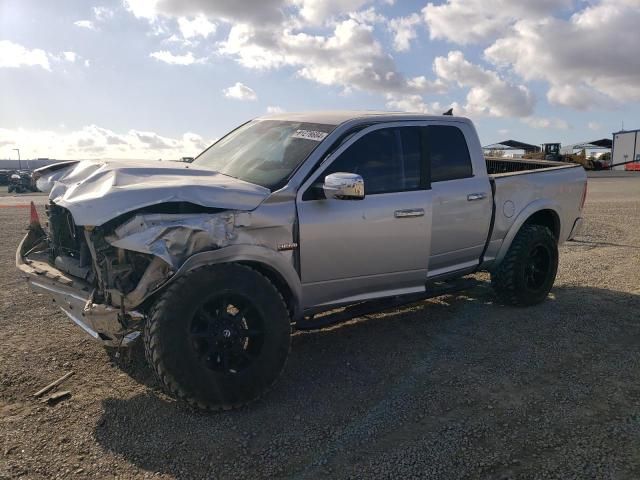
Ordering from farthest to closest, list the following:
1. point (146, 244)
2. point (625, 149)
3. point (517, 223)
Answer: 1. point (625, 149)
2. point (517, 223)
3. point (146, 244)

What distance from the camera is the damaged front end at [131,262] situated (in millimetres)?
3250

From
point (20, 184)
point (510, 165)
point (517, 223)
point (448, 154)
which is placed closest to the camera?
point (448, 154)

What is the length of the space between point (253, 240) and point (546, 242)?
354cm

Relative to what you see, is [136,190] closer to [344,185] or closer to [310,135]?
[344,185]

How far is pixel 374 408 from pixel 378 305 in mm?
1090

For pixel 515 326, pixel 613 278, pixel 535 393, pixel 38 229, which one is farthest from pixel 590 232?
pixel 38 229

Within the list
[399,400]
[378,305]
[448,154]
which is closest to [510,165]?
[448,154]

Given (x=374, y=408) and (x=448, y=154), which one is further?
(x=448, y=154)

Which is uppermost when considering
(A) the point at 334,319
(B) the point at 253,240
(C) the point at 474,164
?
(C) the point at 474,164

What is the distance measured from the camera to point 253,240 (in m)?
3.62

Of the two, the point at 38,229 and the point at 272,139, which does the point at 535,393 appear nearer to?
the point at 272,139

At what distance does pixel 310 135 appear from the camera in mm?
4289

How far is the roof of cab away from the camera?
4457mm

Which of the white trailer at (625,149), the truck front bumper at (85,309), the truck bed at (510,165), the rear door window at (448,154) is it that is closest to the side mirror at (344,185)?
the rear door window at (448,154)
